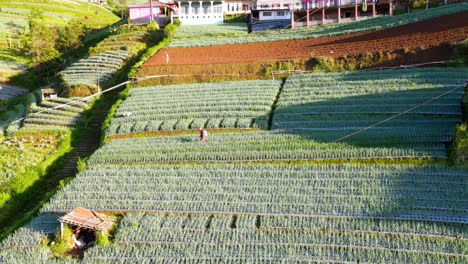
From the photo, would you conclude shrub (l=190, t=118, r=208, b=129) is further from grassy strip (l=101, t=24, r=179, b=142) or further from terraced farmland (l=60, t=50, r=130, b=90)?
terraced farmland (l=60, t=50, r=130, b=90)

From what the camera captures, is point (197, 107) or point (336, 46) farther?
point (336, 46)

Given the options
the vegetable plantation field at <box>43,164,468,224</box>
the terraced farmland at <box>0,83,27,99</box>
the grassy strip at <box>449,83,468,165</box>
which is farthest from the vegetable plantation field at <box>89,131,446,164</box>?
the terraced farmland at <box>0,83,27,99</box>

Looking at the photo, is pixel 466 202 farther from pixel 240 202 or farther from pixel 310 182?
pixel 240 202

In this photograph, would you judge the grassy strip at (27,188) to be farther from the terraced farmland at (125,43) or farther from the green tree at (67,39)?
the green tree at (67,39)

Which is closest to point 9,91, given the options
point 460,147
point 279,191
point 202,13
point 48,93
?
point 48,93

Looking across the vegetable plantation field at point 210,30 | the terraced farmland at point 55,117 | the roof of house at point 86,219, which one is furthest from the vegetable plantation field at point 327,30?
the roof of house at point 86,219

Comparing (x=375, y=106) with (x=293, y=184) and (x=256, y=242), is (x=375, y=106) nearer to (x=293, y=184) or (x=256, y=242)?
(x=293, y=184)
